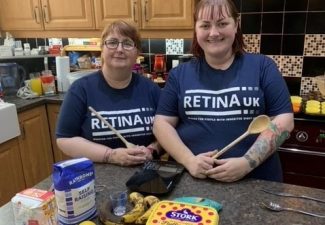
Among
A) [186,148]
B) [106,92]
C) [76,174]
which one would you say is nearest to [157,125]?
[186,148]

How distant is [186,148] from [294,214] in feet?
1.43

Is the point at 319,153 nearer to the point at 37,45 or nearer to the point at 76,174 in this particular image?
the point at 76,174

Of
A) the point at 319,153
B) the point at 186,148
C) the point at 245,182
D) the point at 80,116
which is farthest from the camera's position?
the point at 319,153

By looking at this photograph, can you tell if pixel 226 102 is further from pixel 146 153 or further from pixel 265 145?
pixel 146 153

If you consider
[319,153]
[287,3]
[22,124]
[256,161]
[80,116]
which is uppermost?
[287,3]

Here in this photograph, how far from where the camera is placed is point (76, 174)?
2.53 feet

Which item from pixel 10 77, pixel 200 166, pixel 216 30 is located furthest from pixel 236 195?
pixel 10 77

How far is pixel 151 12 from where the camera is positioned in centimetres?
227

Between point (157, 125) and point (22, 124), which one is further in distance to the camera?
point (22, 124)

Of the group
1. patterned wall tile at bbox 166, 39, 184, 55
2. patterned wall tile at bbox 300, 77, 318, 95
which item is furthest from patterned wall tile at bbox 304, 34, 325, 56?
patterned wall tile at bbox 166, 39, 184, 55

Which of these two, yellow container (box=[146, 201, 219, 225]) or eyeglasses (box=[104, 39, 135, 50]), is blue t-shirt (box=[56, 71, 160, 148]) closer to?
eyeglasses (box=[104, 39, 135, 50])

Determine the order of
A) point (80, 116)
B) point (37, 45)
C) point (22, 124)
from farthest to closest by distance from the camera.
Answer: point (37, 45), point (22, 124), point (80, 116)

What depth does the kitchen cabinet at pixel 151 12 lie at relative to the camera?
7.18 feet

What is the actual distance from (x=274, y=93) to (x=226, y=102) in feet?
0.59
